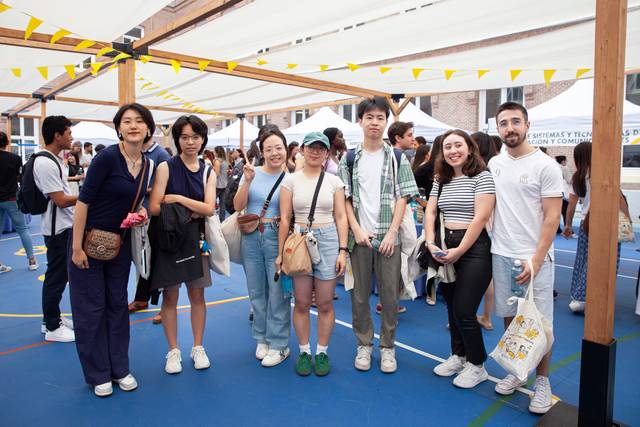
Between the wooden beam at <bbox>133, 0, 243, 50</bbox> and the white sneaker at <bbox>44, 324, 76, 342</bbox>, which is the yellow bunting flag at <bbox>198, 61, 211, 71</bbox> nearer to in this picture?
the wooden beam at <bbox>133, 0, 243, 50</bbox>

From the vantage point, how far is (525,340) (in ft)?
8.06

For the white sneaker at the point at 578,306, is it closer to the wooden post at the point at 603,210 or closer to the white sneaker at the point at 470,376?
the white sneaker at the point at 470,376

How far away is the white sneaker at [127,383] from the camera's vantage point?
9.48 ft

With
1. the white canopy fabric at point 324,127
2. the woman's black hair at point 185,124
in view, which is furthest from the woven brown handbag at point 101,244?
the white canopy fabric at point 324,127

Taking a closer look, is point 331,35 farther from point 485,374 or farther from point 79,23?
point 485,374

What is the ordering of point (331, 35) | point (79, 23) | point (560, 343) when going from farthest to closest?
point (331, 35) → point (79, 23) → point (560, 343)

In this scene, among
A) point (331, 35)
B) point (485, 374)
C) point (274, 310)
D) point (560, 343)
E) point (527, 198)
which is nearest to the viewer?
point (527, 198)

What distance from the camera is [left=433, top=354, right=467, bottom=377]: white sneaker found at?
10.2 feet

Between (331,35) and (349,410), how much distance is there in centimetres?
394

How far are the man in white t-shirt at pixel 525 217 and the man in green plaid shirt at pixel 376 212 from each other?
0.66 metres

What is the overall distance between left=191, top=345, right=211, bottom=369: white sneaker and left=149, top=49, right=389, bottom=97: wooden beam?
358 cm

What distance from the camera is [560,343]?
3.68 m

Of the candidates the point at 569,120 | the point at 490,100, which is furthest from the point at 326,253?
the point at 490,100

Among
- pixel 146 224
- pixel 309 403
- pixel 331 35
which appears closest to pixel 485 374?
pixel 309 403
